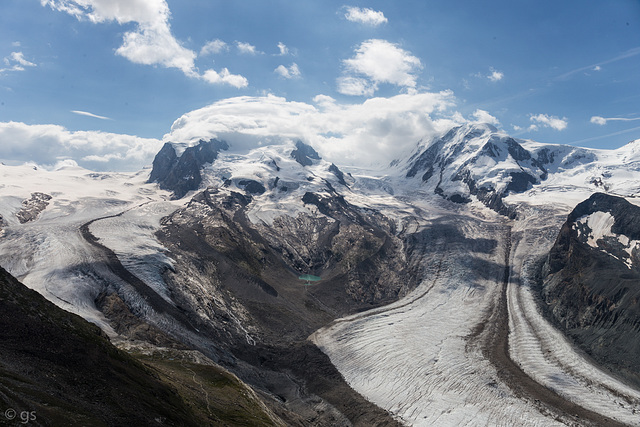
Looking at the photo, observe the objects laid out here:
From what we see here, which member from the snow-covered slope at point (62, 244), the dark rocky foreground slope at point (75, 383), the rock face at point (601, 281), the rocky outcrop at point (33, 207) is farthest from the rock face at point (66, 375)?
the rocky outcrop at point (33, 207)

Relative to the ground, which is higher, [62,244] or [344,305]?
[62,244]

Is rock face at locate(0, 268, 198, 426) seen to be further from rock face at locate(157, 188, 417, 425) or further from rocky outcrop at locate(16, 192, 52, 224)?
rocky outcrop at locate(16, 192, 52, 224)

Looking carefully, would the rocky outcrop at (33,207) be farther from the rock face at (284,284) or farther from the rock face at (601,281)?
the rock face at (601,281)

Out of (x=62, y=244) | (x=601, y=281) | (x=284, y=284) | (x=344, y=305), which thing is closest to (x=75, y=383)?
(x=62, y=244)

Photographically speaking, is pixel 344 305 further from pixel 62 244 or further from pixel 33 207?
pixel 33 207

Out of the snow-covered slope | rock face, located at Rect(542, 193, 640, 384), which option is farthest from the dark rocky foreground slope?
rock face, located at Rect(542, 193, 640, 384)

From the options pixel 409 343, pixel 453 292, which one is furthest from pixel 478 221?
pixel 409 343

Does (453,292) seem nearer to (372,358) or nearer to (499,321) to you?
(499,321)
